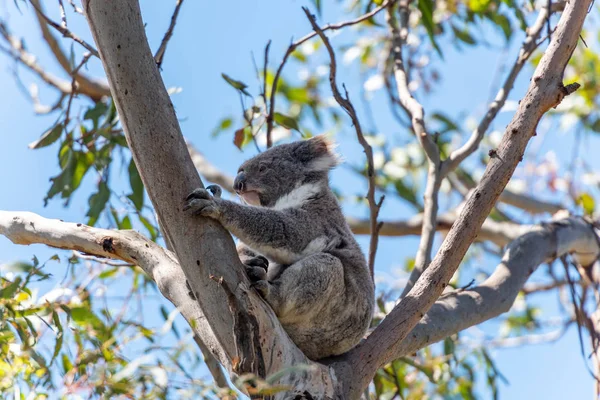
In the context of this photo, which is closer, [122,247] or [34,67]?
[122,247]

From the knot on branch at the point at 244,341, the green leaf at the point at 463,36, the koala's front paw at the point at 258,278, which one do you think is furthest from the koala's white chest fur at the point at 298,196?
the green leaf at the point at 463,36

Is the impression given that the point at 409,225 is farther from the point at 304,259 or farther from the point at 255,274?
the point at 255,274

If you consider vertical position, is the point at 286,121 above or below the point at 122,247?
above

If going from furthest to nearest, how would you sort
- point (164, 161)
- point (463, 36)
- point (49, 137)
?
point (463, 36) → point (49, 137) → point (164, 161)

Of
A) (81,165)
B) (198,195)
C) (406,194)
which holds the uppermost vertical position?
(406,194)

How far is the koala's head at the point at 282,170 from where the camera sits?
351cm

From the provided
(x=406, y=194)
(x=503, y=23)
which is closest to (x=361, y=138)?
(x=503, y=23)

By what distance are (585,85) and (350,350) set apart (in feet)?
16.1

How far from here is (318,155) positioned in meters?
3.68

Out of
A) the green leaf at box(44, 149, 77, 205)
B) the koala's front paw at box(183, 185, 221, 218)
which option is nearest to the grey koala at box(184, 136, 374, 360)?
the koala's front paw at box(183, 185, 221, 218)

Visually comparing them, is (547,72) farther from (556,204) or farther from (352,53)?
(352,53)

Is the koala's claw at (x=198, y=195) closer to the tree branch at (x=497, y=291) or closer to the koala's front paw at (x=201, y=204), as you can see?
the koala's front paw at (x=201, y=204)

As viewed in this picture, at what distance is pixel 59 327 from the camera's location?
273 centimetres

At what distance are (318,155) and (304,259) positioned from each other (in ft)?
3.40
